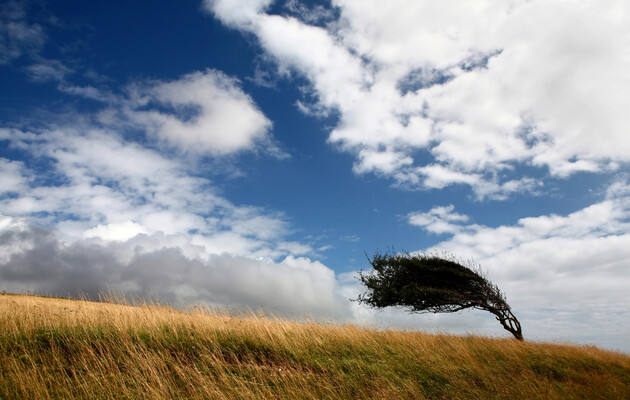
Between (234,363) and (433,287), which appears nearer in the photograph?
(234,363)

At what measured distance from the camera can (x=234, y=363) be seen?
961 centimetres

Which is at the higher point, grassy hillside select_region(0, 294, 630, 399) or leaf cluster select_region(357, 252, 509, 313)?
leaf cluster select_region(357, 252, 509, 313)

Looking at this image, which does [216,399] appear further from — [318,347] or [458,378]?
[458,378]

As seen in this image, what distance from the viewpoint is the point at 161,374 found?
8266 mm

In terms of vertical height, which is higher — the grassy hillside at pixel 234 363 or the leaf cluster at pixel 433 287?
the leaf cluster at pixel 433 287

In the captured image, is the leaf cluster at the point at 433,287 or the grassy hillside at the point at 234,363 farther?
the leaf cluster at the point at 433,287

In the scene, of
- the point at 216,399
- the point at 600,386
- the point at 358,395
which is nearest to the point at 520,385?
the point at 600,386

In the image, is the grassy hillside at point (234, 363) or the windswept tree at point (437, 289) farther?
the windswept tree at point (437, 289)

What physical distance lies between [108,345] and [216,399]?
4.38 m

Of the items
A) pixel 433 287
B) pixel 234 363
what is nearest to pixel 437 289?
pixel 433 287

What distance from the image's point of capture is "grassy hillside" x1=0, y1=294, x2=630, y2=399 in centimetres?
768

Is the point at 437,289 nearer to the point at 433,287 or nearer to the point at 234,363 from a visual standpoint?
the point at 433,287

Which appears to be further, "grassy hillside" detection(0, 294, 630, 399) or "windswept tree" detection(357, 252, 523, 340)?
"windswept tree" detection(357, 252, 523, 340)

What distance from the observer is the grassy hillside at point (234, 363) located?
302 inches
